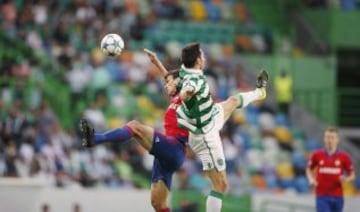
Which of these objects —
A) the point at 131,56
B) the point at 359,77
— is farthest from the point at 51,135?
the point at 359,77

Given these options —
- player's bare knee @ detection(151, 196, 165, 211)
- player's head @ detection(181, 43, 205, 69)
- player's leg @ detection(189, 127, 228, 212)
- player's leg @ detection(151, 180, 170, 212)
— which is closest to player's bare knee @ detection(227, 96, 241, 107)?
player's leg @ detection(189, 127, 228, 212)

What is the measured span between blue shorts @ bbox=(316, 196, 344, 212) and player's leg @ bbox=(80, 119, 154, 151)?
475 centimetres

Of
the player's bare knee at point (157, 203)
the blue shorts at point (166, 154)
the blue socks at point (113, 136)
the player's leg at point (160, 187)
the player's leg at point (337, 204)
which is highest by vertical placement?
the blue socks at point (113, 136)

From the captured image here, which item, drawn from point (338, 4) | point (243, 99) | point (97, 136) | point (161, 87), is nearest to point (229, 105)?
point (243, 99)

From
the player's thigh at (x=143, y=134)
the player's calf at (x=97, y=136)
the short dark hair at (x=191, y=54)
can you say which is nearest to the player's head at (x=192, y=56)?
the short dark hair at (x=191, y=54)

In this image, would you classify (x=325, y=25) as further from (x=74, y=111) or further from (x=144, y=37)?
(x=74, y=111)

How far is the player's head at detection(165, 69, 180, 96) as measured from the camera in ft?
51.0

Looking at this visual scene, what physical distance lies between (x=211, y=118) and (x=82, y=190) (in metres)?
8.33

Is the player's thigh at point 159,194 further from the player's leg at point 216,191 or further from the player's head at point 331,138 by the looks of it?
the player's head at point 331,138

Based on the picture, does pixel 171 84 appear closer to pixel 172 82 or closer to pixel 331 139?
pixel 172 82

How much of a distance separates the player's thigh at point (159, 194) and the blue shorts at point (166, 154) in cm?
5

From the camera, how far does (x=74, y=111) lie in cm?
2577

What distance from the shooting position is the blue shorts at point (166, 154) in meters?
15.2

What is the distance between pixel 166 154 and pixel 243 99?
1.43 m
